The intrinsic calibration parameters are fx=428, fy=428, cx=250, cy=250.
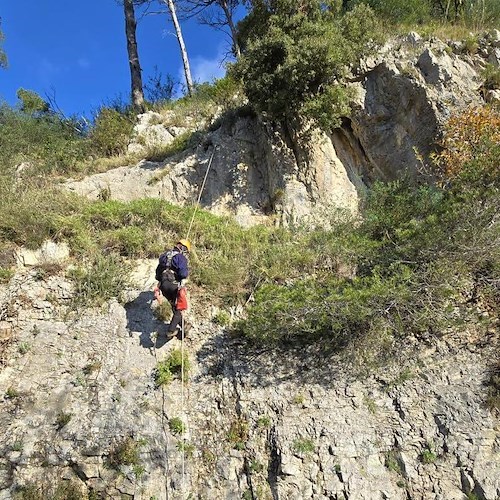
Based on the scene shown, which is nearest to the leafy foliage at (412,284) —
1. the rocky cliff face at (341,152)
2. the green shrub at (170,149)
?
the rocky cliff face at (341,152)

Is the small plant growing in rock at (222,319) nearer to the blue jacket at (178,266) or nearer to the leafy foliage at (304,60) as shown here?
the blue jacket at (178,266)

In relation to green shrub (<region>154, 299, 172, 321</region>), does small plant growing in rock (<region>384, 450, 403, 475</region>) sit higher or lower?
lower

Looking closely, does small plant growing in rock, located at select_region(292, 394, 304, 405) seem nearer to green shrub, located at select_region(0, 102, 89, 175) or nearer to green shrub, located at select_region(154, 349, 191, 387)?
green shrub, located at select_region(154, 349, 191, 387)

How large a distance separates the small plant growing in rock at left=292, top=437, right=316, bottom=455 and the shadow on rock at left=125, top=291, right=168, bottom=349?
265 centimetres

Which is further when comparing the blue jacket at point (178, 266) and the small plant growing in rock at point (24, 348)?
the blue jacket at point (178, 266)

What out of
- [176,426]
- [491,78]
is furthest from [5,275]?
[491,78]

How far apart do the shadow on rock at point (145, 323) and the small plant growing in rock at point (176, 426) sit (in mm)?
1360

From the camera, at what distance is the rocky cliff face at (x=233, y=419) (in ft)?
17.2

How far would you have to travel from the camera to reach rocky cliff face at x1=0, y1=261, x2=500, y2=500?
206 inches

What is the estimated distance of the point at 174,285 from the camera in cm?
679

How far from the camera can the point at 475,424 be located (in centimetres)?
544

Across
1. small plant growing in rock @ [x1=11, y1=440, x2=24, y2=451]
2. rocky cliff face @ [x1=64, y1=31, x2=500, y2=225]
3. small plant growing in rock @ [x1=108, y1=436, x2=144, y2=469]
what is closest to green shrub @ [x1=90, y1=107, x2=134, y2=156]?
rocky cliff face @ [x1=64, y1=31, x2=500, y2=225]

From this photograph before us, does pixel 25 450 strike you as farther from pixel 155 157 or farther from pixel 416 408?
pixel 155 157

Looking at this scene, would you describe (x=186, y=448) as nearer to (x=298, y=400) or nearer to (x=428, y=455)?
(x=298, y=400)
